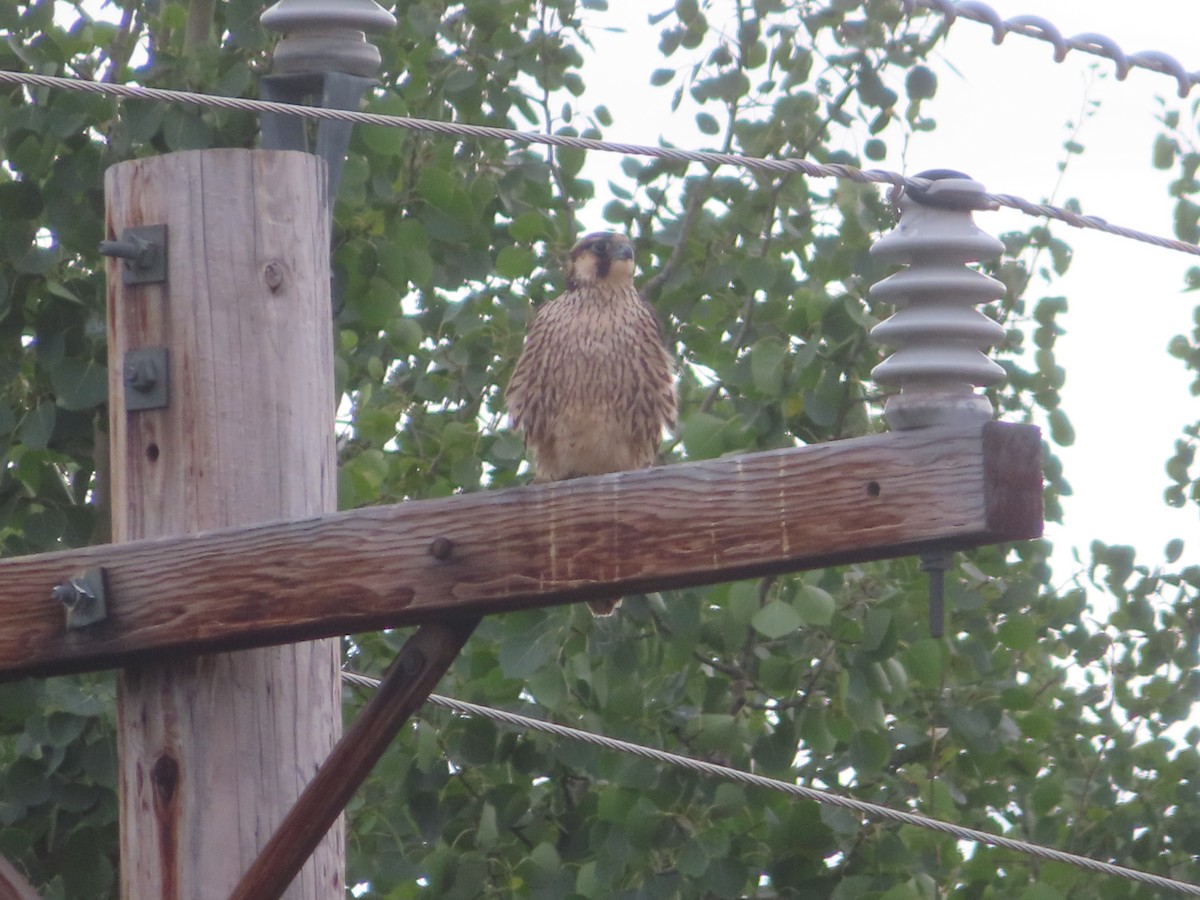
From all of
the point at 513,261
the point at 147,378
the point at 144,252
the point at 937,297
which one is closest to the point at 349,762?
the point at 147,378

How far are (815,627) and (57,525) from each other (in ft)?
6.61

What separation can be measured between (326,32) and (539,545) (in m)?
1.07

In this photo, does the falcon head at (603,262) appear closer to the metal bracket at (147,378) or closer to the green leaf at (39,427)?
the green leaf at (39,427)

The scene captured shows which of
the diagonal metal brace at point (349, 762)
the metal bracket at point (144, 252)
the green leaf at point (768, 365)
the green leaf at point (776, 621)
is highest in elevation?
the green leaf at point (768, 365)

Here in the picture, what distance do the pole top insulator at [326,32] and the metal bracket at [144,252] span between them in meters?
0.43

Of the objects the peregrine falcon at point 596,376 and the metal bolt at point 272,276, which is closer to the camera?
the metal bolt at point 272,276

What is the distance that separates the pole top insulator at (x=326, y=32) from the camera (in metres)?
3.45

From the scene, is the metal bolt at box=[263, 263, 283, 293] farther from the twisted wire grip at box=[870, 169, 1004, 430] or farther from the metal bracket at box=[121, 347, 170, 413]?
the twisted wire grip at box=[870, 169, 1004, 430]

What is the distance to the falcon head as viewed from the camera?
16.9 ft

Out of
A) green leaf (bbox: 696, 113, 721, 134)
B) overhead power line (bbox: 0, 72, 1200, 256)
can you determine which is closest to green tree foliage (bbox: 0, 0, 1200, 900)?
green leaf (bbox: 696, 113, 721, 134)

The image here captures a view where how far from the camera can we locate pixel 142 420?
10.5 ft

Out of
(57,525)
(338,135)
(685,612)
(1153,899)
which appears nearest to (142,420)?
(338,135)

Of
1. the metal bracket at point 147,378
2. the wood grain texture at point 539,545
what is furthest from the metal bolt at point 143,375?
the wood grain texture at point 539,545

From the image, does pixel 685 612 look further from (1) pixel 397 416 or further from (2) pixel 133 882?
(2) pixel 133 882
